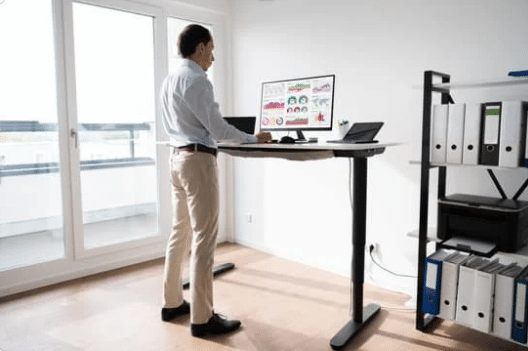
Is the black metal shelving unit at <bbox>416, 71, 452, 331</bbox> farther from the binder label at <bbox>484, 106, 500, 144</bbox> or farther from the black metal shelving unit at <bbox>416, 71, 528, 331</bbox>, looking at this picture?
the binder label at <bbox>484, 106, 500, 144</bbox>

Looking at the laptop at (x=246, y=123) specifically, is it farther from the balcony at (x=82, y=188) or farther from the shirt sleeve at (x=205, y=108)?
the balcony at (x=82, y=188)

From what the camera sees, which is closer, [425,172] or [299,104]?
[425,172]

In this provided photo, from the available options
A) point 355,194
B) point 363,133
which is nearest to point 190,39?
point 363,133

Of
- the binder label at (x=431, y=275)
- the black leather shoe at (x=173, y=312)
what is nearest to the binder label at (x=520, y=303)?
the binder label at (x=431, y=275)

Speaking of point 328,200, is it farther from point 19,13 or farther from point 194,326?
point 19,13

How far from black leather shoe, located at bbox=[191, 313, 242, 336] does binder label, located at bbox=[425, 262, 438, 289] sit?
1.05 m

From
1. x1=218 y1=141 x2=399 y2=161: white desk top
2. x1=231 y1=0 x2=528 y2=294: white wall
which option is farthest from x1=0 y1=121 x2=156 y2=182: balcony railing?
x1=218 y1=141 x2=399 y2=161: white desk top

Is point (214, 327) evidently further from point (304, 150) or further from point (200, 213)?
point (304, 150)

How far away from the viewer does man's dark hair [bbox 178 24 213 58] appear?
2150 millimetres

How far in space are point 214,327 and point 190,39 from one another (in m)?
1.49

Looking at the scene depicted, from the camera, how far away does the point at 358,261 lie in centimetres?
231

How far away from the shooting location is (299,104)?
269 centimetres

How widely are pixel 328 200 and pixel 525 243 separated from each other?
1351 mm

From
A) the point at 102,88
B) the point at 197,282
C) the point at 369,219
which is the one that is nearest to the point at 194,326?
the point at 197,282
